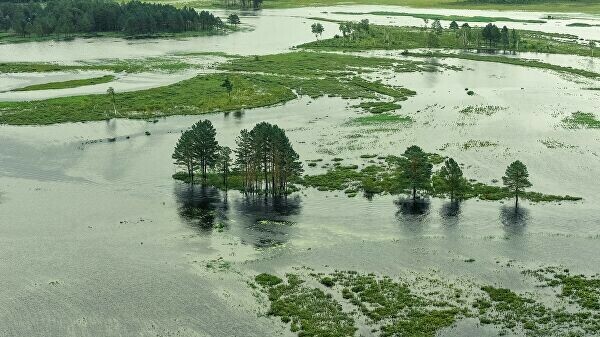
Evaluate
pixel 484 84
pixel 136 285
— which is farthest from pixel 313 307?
pixel 484 84

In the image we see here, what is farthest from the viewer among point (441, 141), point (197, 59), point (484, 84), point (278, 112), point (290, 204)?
point (197, 59)

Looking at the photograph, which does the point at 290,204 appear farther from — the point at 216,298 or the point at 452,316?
the point at 452,316

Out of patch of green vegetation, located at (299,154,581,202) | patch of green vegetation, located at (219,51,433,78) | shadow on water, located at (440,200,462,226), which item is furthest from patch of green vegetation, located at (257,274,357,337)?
patch of green vegetation, located at (219,51,433,78)

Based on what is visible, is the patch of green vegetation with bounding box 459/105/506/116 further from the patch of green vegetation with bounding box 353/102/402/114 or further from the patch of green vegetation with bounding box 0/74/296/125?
the patch of green vegetation with bounding box 0/74/296/125

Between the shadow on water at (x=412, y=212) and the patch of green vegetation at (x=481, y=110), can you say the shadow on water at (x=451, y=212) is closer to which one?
the shadow on water at (x=412, y=212)

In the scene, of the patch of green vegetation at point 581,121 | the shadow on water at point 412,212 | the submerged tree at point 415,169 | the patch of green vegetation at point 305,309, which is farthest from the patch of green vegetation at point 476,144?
the patch of green vegetation at point 305,309
